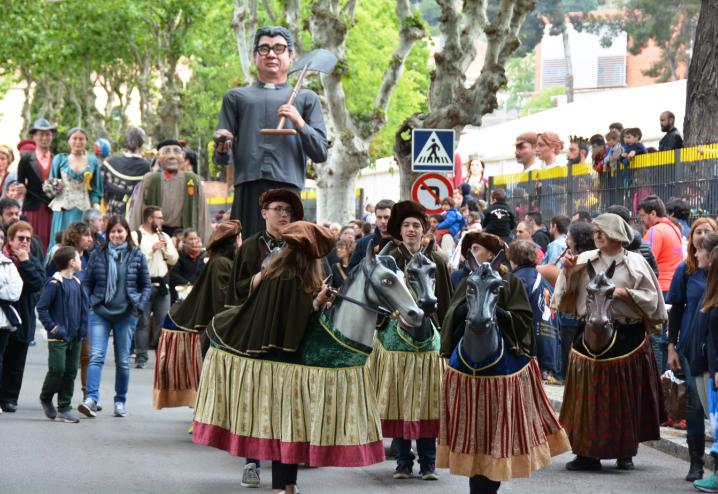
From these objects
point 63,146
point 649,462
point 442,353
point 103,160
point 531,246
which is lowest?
point 649,462

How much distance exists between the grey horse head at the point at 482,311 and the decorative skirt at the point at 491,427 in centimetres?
26

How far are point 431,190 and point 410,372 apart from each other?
8408 millimetres

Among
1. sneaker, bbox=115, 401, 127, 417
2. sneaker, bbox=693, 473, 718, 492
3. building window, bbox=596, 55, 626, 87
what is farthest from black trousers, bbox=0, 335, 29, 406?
building window, bbox=596, 55, 626, 87

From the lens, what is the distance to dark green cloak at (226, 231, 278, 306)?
9.96 m

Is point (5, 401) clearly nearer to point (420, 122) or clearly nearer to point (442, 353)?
point (442, 353)

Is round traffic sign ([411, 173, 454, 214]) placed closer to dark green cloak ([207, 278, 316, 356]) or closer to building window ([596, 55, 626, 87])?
dark green cloak ([207, 278, 316, 356])

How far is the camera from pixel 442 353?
9750 millimetres

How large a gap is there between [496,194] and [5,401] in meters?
7.39

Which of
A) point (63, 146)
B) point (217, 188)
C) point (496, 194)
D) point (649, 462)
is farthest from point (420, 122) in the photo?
point (63, 146)

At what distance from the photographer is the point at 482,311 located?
8961mm

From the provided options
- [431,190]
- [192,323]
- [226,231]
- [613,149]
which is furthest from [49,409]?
[613,149]

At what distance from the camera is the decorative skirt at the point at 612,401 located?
1131 cm

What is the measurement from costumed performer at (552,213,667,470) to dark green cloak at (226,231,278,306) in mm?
2611

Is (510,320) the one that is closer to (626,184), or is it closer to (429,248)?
(429,248)
